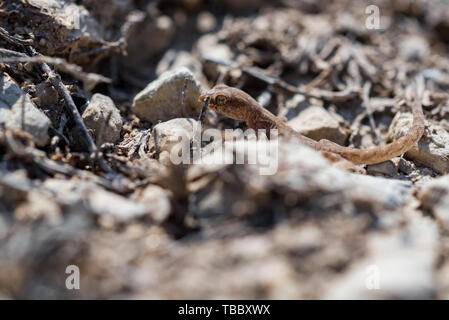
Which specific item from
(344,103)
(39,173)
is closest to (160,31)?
(344,103)

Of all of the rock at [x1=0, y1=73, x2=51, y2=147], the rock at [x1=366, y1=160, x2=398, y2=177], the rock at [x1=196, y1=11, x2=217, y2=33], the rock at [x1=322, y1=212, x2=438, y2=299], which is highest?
the rock at [x1=196, y1=11, x2=217, y2=33]

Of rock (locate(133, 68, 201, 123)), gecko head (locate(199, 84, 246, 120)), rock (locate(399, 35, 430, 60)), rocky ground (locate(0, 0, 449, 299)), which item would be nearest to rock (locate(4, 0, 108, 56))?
rocky ground (locate(0, 0, 449, 299))

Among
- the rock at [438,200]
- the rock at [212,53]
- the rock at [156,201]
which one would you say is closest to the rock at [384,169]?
the rock at [438,200]

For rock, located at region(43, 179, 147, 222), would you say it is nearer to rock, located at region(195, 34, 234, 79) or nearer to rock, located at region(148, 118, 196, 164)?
rock, located at region(148, 118, 196, 164)

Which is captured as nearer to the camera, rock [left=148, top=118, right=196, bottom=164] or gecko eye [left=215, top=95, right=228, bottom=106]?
rock [left=148, top=118, right=196, bottom=164]

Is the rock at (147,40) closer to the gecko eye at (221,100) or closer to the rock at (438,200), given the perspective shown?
the gecko eye at (221,100)

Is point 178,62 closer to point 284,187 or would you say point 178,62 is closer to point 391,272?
point 284,187

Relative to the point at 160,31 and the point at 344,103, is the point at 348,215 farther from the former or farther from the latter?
the point at 160,31
